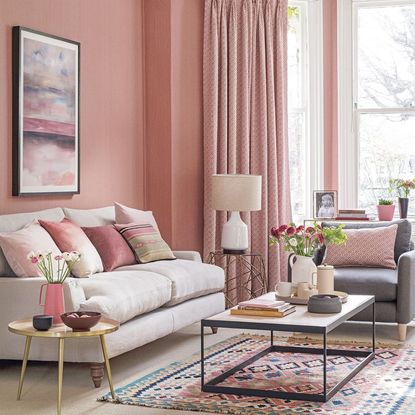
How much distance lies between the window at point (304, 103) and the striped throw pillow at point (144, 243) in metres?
2.17

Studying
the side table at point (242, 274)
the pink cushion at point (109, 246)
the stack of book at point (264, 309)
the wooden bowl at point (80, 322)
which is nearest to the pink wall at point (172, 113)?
the side table at point (242, 274)

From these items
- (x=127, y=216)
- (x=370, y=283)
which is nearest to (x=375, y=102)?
(x=370, y=283)

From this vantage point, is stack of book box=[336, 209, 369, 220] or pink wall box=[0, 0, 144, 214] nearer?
pink wall box=[0, 0, 144, 214]

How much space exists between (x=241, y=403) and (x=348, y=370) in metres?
0.96

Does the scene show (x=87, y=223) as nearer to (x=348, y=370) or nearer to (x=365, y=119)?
(x=348, y=370)

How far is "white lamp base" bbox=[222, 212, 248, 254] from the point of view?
688 centimetres

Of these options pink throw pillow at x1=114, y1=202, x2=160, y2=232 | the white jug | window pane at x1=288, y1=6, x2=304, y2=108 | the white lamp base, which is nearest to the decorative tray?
the white jug

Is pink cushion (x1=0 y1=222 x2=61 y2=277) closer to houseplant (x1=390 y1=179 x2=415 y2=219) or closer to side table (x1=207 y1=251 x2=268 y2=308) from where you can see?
side table (x1=207 y1=251 x2=268 y2=308)

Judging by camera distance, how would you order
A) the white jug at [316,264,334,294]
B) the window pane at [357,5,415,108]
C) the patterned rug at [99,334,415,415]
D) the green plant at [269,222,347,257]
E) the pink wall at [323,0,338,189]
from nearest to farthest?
the patterned rug at [99,334,415,415] → the white jug at [316,264,334,294] → the green plant at [269,222,347,257] → the window pane at [357,5,415,108] → the pink wall at [323,0,338,189]

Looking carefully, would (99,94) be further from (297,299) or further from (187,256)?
(297,299)

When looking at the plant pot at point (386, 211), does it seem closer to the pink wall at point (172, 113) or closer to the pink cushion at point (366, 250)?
the pink cushion at point (366, 250)

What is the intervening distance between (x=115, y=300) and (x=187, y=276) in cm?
108

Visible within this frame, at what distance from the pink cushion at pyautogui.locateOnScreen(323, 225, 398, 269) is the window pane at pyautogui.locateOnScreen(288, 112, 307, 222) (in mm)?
1464

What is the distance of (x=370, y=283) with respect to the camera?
19.5 feet
